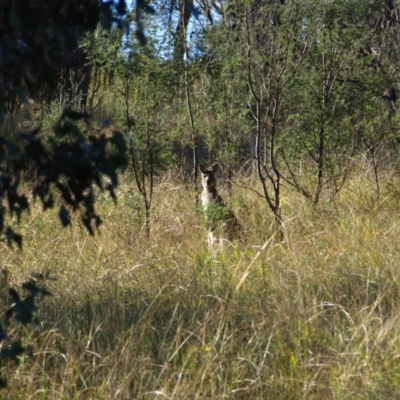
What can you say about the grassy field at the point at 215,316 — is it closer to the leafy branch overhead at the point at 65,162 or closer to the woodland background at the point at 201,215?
the woodland background at the point at 201,215

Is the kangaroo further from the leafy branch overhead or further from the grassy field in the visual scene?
the leafy branch overhead

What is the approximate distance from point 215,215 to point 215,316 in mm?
2886

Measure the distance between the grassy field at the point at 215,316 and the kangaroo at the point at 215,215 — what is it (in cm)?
17

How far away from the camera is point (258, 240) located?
7.62 m

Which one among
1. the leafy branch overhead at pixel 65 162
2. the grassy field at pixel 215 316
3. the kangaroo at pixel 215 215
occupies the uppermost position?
the leafy branch overhead at pixel 65 162

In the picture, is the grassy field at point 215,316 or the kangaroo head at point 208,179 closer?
the grassy field at point 215,316

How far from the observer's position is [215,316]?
5.02 m

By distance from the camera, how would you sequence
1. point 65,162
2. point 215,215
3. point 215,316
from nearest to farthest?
1. point 65,162
2. point 215,316
3. point 215,215

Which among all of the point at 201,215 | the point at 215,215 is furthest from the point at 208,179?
the point at 215,215

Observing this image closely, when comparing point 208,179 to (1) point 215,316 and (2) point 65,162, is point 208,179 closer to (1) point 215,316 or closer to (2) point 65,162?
(1) point 215,316

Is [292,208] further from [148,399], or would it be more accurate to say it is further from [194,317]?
[148,399]

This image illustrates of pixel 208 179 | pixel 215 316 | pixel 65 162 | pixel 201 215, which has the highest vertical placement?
pixel 65 162

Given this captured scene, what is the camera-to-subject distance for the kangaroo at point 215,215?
773 centimetres

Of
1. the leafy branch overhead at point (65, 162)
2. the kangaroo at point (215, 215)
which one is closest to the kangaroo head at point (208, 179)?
the kangaroo at point (215, 215)
